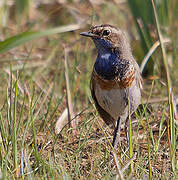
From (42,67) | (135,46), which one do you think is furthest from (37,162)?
(135,46)

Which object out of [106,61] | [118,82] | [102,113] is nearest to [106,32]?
[106,61]

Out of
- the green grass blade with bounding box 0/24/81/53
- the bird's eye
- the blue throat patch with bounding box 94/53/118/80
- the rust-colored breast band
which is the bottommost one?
the rust-colored breast band

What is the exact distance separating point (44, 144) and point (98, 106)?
→ 698 mm

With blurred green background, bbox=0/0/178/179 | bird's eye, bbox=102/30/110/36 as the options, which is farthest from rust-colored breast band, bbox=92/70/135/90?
bird's eye, bbox=102/30/110/36

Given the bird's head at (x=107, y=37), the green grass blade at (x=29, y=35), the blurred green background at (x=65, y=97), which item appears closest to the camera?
the green grass blade at (x=29, y=35)

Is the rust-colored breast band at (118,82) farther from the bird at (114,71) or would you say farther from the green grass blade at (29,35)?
the green grass blade at (29,35)

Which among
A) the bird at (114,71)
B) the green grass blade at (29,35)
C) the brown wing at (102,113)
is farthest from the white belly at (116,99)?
the green grass blade at (29,35)

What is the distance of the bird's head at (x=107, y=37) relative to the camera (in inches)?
139

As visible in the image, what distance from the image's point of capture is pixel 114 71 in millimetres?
3604

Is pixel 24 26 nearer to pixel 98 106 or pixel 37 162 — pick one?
pixel 98 106

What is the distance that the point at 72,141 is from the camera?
12.5ft

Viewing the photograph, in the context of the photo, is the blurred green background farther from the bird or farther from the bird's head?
the bird's head

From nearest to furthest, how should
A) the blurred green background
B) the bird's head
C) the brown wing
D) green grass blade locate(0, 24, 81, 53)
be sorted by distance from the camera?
green grass blade locate(0, 24, 81, 53), the blurred green background, the bird's head, the brown wing

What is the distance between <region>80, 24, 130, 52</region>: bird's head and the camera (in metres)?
3.53
